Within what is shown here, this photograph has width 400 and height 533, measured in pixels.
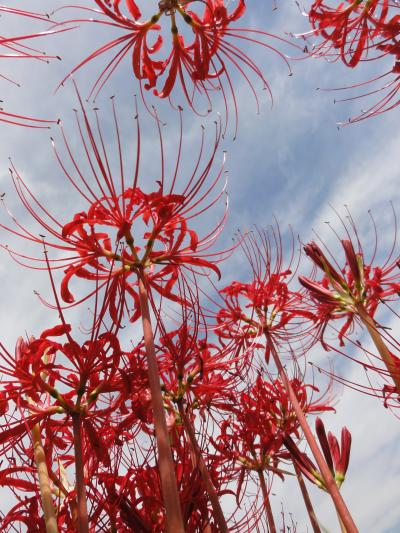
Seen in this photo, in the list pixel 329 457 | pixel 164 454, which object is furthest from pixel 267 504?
pixel 164 454

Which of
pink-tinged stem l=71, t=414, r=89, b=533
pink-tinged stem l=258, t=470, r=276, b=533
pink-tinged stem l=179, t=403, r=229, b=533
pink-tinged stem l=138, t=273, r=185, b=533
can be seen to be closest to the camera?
pink-tinged stem l=138, t=273, r=185, b=533

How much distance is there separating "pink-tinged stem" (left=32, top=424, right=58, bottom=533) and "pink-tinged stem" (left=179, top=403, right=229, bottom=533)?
2.69ft

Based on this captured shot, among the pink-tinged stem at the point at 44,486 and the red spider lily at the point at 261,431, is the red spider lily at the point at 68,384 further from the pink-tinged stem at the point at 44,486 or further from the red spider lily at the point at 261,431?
the red spider lily at the point at 261,431

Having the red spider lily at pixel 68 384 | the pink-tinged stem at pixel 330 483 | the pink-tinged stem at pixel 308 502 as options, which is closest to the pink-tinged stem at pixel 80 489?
the red spider lily at pixel 68 384

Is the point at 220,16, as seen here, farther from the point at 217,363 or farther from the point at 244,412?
the point at 244,412

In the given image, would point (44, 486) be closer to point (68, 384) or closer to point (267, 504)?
point (68, 384)

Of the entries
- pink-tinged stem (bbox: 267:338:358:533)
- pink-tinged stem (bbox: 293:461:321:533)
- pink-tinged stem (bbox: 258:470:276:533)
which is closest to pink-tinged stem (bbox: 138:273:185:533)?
pink-tinged stem (bbox: 267:338:358:533)

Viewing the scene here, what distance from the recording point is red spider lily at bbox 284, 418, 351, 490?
12.3 feet

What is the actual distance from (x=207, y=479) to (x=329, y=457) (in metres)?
1.22

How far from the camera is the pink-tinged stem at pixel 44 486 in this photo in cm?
235

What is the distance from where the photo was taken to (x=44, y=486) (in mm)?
2479

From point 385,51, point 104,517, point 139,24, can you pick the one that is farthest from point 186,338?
point 385,51

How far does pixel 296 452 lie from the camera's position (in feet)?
12.5

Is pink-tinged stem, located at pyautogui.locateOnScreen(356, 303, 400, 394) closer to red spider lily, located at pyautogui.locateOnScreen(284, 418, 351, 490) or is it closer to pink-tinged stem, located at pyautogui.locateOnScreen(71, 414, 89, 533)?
red spider lily, located at pyautogui.locateOnScreen(284, 418, 351, 490)
